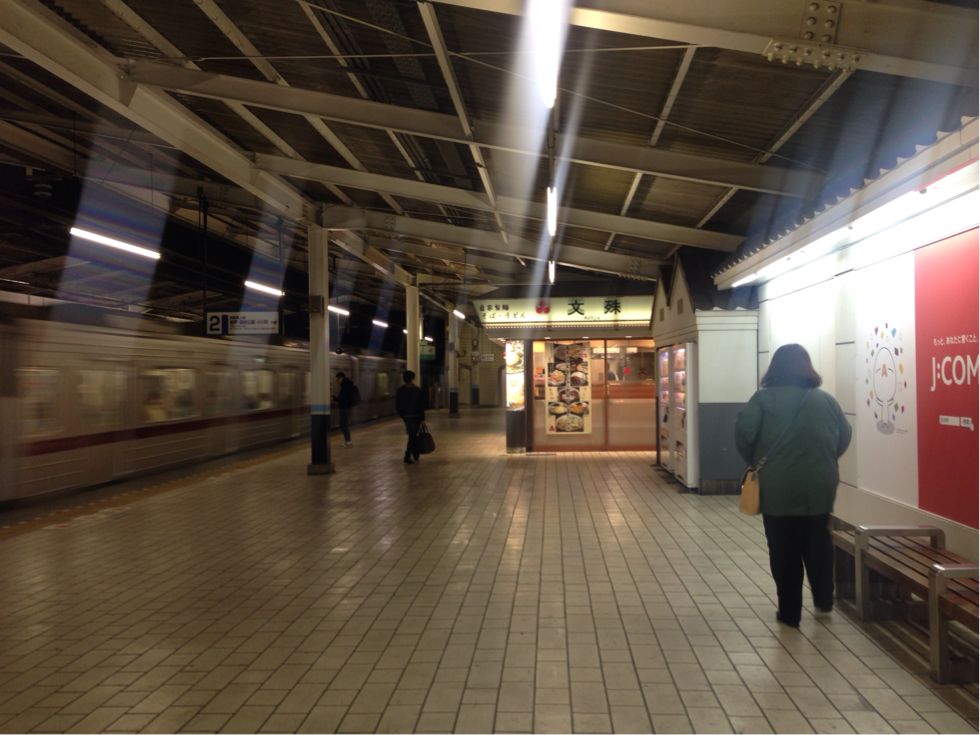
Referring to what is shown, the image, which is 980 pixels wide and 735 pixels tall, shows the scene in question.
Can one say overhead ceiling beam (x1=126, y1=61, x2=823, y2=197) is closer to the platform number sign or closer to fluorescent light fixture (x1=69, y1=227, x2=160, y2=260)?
fluorescent light fixture (x1=69, y1=227, x2=160, y2=260)

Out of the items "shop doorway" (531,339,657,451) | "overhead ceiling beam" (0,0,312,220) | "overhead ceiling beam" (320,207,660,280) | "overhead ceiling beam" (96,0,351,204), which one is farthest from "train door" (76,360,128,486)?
"shop doorway" (531,339,657,451)

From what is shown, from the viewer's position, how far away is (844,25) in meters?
4.03

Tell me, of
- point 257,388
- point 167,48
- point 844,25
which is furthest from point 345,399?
point 844,25

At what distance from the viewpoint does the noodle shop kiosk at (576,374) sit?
44.9 feet

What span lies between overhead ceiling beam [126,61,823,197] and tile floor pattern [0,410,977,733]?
3289 millimetres

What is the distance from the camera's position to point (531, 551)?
6.49 metres

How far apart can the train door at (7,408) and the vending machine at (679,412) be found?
7856 millimetres

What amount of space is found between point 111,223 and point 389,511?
6791 millimetres

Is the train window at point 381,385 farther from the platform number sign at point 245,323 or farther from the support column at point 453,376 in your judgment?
the platform number sign at point 245,323

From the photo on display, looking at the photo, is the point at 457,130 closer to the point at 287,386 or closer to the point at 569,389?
the point at 569,389

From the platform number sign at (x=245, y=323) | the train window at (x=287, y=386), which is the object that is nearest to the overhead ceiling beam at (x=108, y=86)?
the platform number sign at (x=245, y=323)

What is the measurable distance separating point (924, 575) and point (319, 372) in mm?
9118

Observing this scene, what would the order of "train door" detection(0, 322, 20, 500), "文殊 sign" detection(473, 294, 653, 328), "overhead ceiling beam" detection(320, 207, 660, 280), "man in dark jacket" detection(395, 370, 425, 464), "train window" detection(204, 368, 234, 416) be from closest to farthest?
"train door" detection(0, 322, 20, 500) → "overhead ceiling beam" detection(320, 207, 660, 280) → "man in dark jacket" detection(395, 370, 425, 464) → "train window" detection(204, 368, 234, 416) → "文殊 sign" detection(473, 294, 653, 328)

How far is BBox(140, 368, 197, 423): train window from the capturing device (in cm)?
1131
